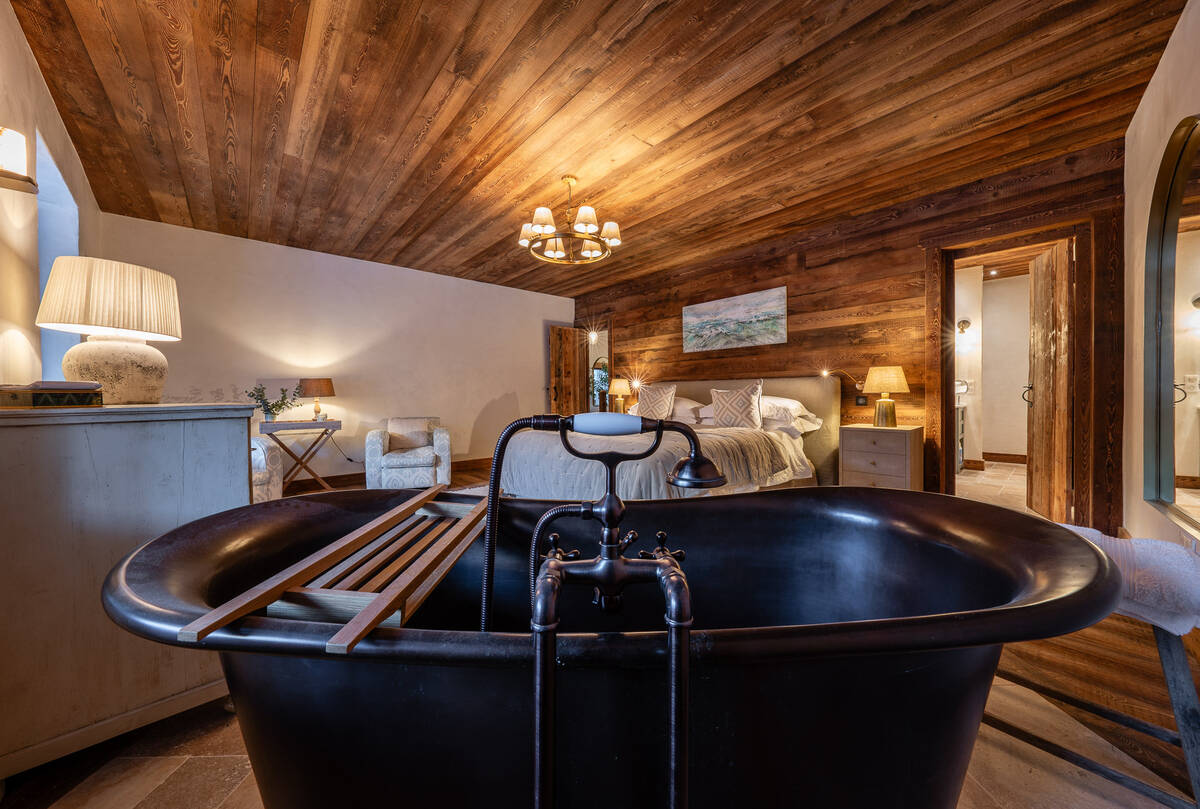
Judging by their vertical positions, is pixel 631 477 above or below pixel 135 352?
below

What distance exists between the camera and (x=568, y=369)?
671 cm

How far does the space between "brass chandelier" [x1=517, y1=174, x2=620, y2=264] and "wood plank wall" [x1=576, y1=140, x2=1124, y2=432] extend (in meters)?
1.86

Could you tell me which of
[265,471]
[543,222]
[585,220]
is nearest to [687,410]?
[585,220]

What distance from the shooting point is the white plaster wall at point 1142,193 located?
1804 mm

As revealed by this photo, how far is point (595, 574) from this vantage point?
646 millimetres

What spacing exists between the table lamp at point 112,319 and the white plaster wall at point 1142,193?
3846mm

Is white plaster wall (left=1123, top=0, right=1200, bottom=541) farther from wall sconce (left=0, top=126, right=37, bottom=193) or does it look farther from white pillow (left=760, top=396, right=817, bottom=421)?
wall sconce (left=0, top=126, right=37, bottom=193)

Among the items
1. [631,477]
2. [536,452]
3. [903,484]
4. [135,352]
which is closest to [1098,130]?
[903,484]

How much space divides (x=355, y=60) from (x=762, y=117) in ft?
6.78

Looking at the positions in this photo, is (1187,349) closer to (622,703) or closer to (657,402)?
(622,703)

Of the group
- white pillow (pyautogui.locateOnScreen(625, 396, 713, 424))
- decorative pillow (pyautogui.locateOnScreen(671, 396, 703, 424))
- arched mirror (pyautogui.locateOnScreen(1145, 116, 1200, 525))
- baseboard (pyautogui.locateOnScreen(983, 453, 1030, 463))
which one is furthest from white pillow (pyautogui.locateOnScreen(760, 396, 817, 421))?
baseboard (pyautogui.locateOnScreen(983, 453, 1030, 463))

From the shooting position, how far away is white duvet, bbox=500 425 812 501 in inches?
108

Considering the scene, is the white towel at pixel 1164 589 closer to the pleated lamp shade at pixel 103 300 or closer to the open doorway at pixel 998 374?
the pleated lamp shade at pixel 103 300

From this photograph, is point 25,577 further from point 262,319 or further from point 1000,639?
point 262,319
